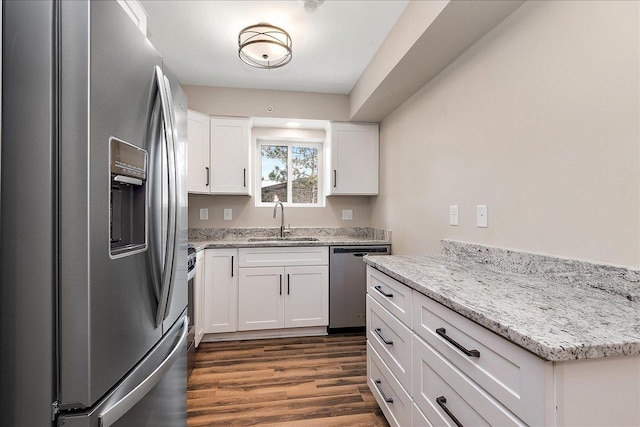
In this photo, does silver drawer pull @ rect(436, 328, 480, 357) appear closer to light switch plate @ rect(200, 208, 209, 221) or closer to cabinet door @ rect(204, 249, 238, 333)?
cabinet door @ rect(204, 249, 238, 333)

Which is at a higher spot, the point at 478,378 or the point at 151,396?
the point at 478,378

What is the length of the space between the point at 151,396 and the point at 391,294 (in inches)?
41.1

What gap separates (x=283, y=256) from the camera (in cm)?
283

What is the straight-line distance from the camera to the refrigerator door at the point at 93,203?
2.35 feet

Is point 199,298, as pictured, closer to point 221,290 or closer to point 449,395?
point 221,290

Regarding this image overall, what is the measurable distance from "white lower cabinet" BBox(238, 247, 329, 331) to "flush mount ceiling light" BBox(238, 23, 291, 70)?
63.1 inches

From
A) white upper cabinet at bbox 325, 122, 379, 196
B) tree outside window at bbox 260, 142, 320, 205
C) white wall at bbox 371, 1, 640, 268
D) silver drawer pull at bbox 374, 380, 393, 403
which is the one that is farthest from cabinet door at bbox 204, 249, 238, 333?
white wall at bbox 371, 1, 640, 268

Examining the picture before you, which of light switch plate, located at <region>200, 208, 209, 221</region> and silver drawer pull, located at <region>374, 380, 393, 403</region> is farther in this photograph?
light switch plate, located at <region>200, 208, 209, 221</region>

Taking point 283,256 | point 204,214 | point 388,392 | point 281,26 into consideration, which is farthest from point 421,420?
point 204,214

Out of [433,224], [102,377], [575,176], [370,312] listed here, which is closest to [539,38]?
[575,176]

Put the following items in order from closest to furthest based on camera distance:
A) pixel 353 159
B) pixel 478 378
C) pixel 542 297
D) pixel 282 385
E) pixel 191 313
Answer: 1. pixel 478 378
2. pixel 542 297
3. pixel 282 385
4. pixel 191 313
5. pixel 353 159

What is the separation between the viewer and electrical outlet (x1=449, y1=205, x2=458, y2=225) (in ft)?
6.04

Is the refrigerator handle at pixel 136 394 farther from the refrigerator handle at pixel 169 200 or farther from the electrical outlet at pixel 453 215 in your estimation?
the electrical outlet at pixel 453 215

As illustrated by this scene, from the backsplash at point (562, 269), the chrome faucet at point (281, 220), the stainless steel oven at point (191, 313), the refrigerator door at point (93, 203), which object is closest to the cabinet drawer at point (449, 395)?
the backsplash at point (562, 269)
